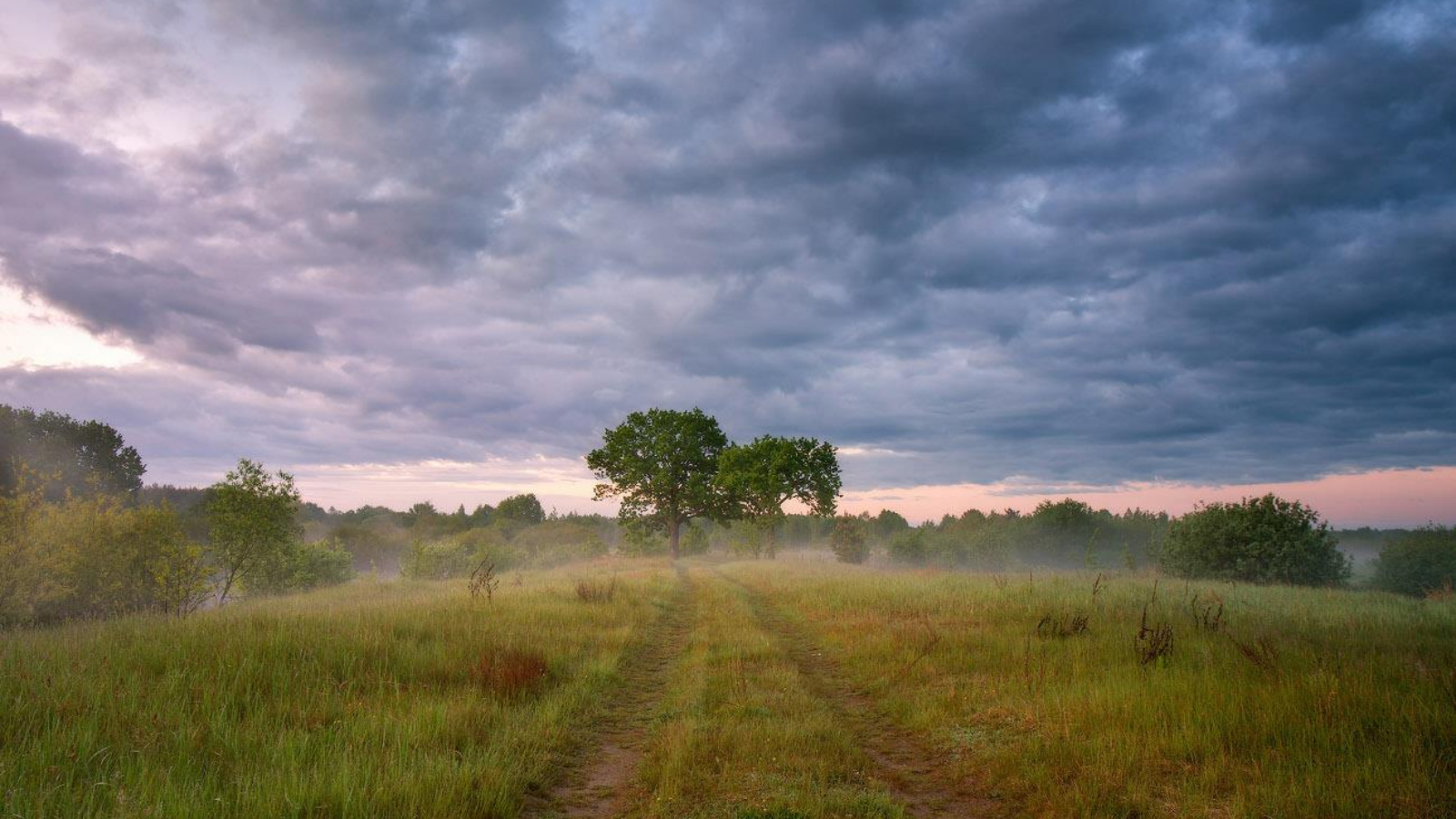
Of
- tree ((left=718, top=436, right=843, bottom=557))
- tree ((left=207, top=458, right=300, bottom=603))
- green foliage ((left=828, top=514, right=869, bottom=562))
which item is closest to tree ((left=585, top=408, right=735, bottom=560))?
tree ((left=718, top=436, right=843, bottom=557))

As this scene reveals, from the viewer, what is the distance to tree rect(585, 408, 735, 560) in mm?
58281

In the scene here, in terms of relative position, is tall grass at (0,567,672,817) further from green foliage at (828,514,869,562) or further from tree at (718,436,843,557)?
green foliage at (828,514,869,562)

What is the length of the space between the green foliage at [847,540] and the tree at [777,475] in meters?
12.4

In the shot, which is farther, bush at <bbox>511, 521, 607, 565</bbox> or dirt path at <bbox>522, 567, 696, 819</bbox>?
bush at <bbox>511, 521, 607, 565</bbox>

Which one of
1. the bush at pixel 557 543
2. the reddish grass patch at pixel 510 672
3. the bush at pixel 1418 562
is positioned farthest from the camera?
the bush at pixel 557 543

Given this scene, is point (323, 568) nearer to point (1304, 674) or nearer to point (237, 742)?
point (237, 742)

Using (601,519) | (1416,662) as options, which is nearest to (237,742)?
(1416,662)

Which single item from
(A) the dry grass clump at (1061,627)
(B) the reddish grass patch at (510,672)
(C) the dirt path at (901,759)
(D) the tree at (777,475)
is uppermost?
(D) the tree at (777,475)

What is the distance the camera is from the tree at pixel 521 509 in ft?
427

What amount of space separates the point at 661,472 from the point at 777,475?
462 inches

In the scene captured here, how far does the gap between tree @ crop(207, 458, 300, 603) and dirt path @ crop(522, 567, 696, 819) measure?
2104cm

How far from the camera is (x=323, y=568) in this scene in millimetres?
39875

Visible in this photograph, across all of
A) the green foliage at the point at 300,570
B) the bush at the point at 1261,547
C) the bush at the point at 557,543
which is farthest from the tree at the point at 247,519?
the bush at the point at 1261,547

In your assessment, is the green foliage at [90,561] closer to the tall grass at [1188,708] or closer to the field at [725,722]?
the field at [725,722]
